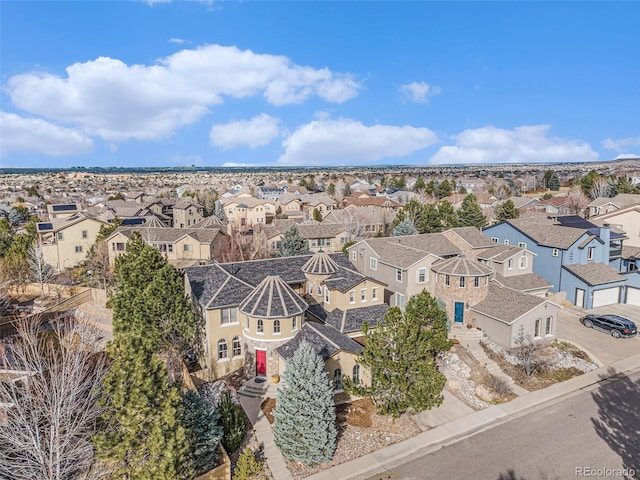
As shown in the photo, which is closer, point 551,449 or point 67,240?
point 551,449

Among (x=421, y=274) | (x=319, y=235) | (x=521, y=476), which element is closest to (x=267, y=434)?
(x=521, y=476)

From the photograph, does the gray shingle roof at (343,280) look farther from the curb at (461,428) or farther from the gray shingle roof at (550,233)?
the gray shingle roof at (550,233)

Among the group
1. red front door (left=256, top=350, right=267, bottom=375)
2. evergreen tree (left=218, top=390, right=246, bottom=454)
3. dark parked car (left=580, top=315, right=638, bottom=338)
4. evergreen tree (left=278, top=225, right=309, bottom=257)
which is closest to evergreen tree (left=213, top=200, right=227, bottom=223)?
evergreen tree (left=278, top=225, right=309, bottom=257)

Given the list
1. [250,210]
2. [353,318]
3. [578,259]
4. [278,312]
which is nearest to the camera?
[278,312]

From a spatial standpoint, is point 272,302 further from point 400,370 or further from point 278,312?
point 400,370

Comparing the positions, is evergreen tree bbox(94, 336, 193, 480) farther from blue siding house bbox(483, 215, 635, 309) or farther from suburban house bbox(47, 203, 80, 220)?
suburban house bbox(47, 203, 80, 220)

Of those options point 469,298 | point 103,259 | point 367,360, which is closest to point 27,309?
point 103,259
